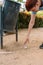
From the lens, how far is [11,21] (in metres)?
6.31

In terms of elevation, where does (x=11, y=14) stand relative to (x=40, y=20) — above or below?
above

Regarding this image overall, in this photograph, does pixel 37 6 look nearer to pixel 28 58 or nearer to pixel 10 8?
pixel 10 8

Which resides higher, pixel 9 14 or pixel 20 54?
pixel 9 14

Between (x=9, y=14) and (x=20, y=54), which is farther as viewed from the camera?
(x=9, y=14)

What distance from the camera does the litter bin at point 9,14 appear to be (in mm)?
6188

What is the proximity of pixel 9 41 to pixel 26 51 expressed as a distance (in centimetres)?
130

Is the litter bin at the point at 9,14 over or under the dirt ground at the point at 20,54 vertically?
over

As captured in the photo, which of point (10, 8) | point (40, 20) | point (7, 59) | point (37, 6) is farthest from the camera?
point (40, 20)

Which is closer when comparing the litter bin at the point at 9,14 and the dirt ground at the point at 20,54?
the dirt ground at the point at 20,54

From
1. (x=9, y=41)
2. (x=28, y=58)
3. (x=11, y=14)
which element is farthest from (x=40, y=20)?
(x=28, y=58)

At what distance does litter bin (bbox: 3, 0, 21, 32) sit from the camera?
20.3 feet

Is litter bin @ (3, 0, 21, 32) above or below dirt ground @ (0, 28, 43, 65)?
above

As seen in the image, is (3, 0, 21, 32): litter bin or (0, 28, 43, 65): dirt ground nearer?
(0, 28, 43, 65): dirt ground

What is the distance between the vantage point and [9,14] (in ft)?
20.4
